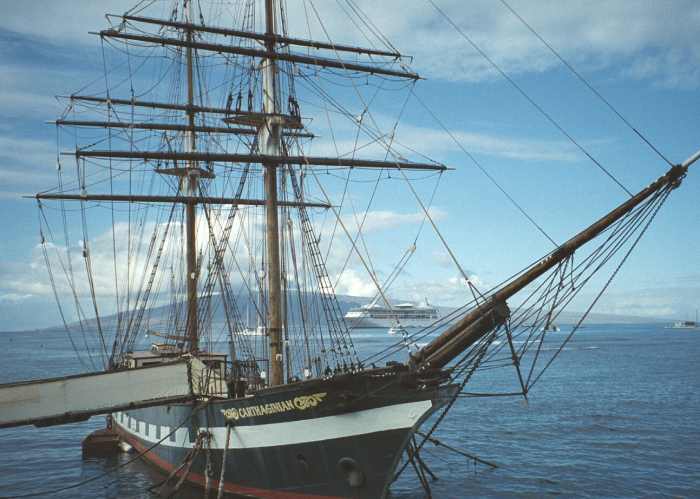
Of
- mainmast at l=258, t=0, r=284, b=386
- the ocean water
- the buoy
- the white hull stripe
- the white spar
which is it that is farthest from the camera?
the buoy

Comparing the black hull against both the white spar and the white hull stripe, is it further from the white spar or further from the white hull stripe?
the white spar

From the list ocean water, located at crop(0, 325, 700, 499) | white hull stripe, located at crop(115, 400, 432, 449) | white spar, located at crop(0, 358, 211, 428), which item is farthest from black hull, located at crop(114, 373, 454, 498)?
ocean water, located at crop(0, 325, 700, 499)

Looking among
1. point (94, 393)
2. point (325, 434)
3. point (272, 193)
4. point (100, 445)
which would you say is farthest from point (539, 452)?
point (100, 445)

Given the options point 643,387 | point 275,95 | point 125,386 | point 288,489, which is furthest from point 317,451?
point 643,387

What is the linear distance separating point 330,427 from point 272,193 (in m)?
8.20

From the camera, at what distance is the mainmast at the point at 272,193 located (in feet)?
60.0

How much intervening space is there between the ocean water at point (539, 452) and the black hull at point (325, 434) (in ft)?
20.6

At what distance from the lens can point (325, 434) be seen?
47.9ft

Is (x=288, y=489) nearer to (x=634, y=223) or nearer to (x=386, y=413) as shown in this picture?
(x=386, y=413)

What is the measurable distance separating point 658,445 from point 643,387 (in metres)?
20.7

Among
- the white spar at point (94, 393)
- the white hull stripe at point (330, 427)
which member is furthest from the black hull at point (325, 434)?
the white spar at point (94, 393)

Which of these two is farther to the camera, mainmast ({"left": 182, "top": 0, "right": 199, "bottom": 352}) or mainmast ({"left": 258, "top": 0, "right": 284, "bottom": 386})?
mainmast ({"left": 182, "top": 0, "right": 199, "bottom": 352})

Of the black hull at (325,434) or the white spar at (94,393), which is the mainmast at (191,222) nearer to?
the white spar at (94,393)

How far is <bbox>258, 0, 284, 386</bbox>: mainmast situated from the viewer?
18297mm
